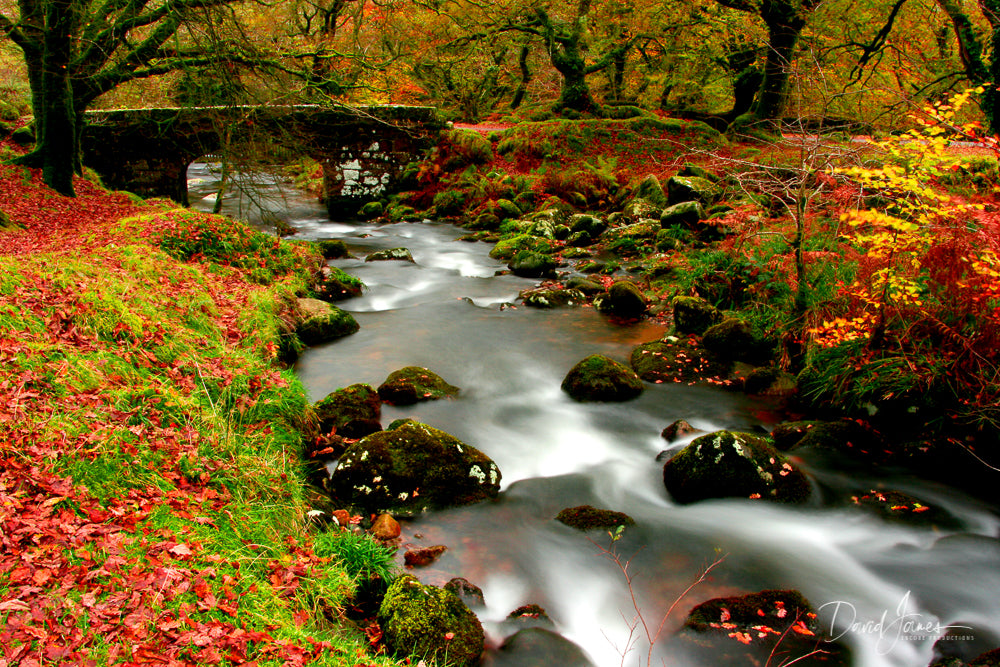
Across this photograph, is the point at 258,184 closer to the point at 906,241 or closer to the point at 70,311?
the point at 70,311

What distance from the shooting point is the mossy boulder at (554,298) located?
10.6 metres

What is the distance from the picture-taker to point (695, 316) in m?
8.50

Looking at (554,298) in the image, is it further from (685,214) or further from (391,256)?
(391,256)

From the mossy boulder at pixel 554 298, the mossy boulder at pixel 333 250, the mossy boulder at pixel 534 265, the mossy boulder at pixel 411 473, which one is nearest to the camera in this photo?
the mossy boulder at pixel 411 473

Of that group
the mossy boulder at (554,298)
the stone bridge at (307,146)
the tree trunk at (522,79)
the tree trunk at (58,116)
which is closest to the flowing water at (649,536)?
the mossy boulder at (554,298)

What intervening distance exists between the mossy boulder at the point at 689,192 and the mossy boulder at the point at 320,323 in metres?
8.30

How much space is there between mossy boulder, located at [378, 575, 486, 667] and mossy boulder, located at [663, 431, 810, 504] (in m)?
2.43

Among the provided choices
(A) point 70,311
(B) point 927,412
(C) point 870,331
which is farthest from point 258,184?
(B) point 927,412

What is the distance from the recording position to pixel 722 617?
3977mm

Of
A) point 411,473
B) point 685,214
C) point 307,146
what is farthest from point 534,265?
point 411,473

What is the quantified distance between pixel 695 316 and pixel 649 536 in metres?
4.25

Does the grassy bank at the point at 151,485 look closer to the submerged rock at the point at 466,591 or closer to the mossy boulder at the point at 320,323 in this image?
the submerged rock at the point at 466,591

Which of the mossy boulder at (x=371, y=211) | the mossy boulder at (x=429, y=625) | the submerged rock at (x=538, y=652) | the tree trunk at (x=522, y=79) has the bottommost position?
the mossy boulder at (x=371, y=211)

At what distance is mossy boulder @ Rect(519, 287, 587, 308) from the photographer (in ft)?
34.8
